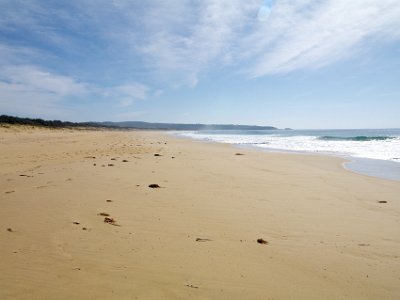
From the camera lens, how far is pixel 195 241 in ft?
11.8

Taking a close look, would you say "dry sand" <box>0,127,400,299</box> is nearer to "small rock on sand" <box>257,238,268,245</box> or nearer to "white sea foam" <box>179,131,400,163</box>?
"small rock on sand" <box>257,238,268,245</box>

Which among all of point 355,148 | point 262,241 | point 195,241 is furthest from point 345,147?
point 195,241

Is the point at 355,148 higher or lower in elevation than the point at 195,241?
higher

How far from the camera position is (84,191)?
5.79 metres

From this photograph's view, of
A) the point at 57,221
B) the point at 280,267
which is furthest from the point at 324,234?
the point at 57,221

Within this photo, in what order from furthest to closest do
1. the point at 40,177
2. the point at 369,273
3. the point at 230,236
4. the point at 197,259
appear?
the point at 40,177, the point at 230,236, the point at 197,259, the point at 369,273

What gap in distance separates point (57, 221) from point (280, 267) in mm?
2850

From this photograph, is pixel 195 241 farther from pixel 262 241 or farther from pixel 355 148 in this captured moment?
pixel 355 148

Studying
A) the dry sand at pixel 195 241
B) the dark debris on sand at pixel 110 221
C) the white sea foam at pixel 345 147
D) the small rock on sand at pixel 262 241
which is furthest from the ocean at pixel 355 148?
the dark debris on sand at pixel 110 221

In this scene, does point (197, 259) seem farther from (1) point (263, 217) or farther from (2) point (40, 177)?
(2) point (40, 177)

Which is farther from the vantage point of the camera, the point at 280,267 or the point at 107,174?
the point at 107,174

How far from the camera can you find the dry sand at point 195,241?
262 cm

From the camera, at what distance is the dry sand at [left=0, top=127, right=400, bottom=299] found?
2.62 metres

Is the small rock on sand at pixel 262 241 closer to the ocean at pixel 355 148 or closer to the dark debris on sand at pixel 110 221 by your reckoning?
the dark debris on sand at pixel 110 221
